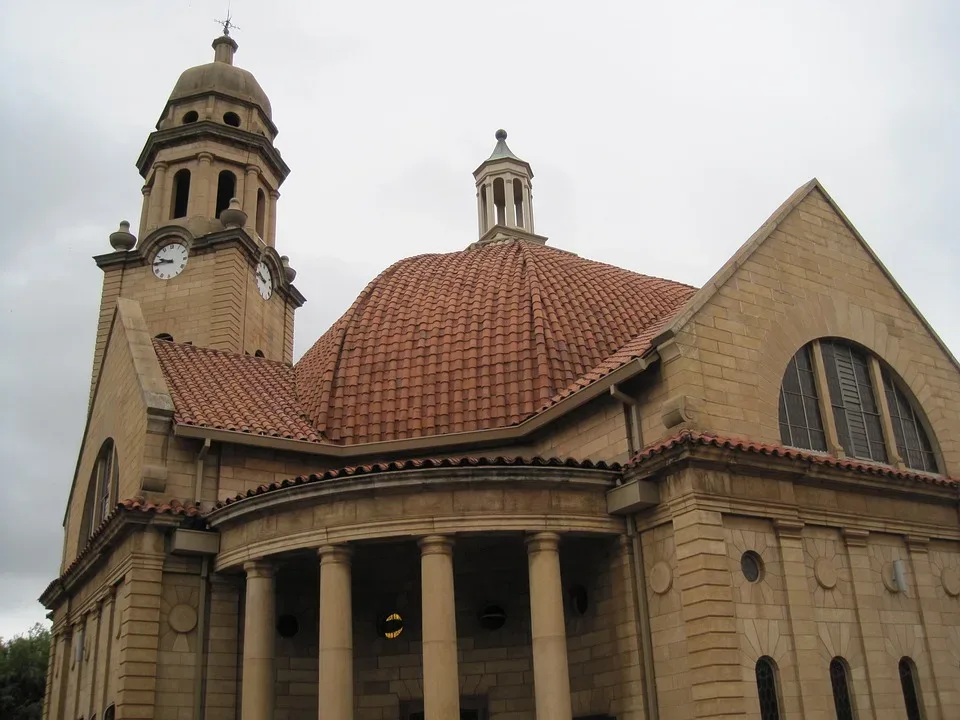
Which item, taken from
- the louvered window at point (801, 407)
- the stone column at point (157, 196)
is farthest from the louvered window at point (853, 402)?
the stone column at point (157, 196)

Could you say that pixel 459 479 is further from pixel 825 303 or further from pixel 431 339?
pixel 825 303

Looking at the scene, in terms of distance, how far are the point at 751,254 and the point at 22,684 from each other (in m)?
38.3

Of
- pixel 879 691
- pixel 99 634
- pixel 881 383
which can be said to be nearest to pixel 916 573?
pixel 879 691

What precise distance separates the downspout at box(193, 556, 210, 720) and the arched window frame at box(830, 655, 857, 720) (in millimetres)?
9664

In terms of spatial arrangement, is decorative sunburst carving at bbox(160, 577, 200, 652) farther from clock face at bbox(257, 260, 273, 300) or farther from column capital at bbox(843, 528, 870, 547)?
clock face at bbox(257, 260, 273, 300)

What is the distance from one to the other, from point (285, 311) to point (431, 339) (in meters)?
11.2

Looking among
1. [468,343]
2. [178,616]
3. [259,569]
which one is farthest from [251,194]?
[259,569]

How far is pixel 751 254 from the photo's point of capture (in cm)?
1644

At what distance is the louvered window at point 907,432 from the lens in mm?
17625

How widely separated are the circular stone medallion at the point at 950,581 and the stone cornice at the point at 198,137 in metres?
22.6

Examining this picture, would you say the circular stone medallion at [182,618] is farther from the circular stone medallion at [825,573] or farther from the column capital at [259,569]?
the circular stone medallion at [825,573]

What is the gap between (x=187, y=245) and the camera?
27781mm

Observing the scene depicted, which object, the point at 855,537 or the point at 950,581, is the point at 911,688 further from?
the point at 855,537

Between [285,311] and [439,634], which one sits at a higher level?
[285,311]
